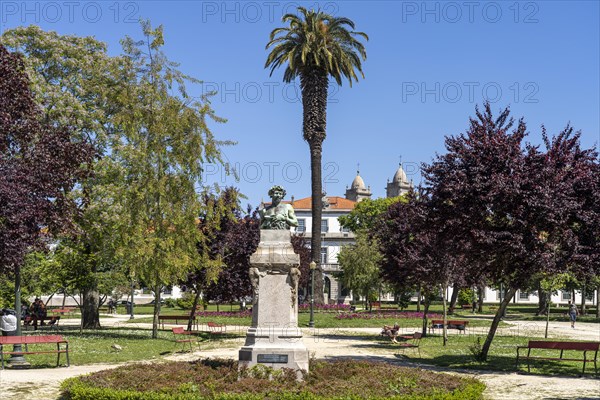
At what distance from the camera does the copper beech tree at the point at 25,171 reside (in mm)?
18578

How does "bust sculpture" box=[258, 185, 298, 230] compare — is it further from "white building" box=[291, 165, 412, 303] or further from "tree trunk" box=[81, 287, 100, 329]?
"white building" box=[291, 165, 412, 303]

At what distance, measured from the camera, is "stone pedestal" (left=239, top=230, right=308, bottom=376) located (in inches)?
581

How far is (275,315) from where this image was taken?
1493 cm

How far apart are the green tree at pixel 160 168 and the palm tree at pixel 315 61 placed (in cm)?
1819

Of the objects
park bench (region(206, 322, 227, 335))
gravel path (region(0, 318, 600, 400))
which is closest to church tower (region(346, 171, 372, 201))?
park bench (region(206, 322, 227, 335))

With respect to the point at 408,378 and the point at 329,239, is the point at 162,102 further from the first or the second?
the point at 329,239

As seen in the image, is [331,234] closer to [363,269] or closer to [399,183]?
[363,269]

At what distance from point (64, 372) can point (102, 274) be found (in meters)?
15.8

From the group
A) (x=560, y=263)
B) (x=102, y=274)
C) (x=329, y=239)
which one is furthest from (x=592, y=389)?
(x=329, y=239)

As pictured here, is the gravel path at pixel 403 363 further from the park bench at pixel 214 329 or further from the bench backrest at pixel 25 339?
the park bench at pixel 214 329

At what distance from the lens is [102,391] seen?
1292cm

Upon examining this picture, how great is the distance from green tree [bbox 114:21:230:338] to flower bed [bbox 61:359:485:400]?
459 inches

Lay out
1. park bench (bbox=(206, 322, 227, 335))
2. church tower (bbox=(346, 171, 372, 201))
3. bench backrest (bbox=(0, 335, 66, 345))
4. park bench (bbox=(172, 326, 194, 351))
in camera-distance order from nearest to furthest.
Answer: bench backrest (bbox=(0, 335, 66, 345)) → park bench (bbox=(172, 326, 194, 351)) → park bench (bbox=(206, 322, 227, 335)) → church tower (bbox=(346, 171, 372, 201))

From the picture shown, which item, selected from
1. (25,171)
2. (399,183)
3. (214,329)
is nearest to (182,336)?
(214,329)
